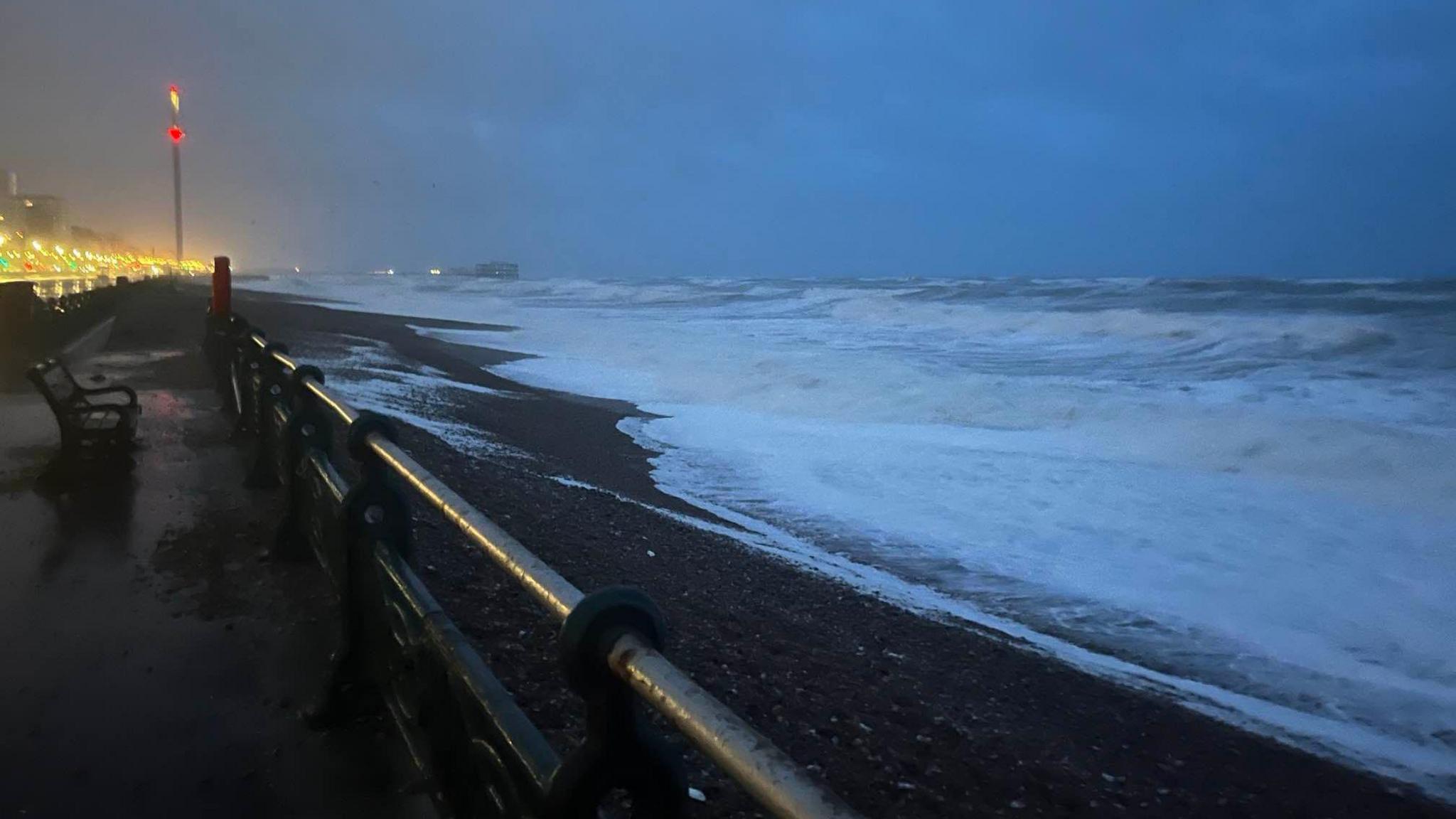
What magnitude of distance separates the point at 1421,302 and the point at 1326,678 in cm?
4060

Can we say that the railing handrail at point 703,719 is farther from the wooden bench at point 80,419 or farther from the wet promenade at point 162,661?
the wooden bench at point 80,419

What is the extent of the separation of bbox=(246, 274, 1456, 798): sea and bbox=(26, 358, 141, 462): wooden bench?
4.92 metres

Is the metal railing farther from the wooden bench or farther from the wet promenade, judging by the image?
the wooden bench

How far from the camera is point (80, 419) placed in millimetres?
7355

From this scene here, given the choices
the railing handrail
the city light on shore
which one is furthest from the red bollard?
the city light on shore

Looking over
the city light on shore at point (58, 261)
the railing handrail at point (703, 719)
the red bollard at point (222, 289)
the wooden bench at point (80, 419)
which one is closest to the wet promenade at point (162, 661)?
the wooden bench at point (80, 419)

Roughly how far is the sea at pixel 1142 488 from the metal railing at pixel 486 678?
4.54 m

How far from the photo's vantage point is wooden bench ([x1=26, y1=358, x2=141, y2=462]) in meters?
6.72

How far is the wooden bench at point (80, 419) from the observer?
22.0 ft

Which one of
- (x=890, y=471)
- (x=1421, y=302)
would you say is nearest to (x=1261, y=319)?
(x=1421, y=302)

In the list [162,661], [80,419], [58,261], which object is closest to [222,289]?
[80,419]

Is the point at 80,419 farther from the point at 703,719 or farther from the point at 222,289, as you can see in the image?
the point at 703,719

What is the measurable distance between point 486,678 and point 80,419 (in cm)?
689

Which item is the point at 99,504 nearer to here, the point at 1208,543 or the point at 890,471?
the point at 890,471
